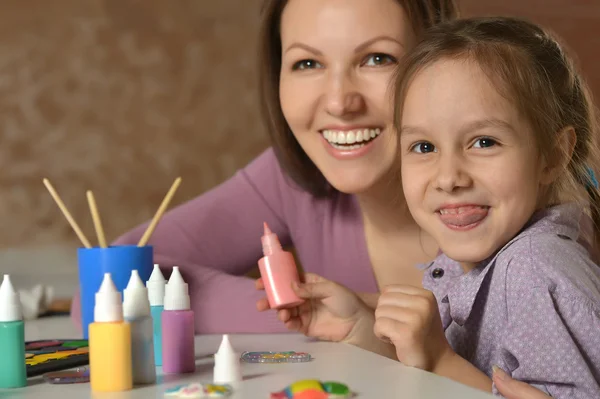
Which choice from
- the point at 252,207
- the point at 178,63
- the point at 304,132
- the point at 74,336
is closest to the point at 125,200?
the point at 178,63

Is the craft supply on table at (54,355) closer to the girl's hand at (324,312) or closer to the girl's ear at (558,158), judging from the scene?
the girl's hand at (324,312)

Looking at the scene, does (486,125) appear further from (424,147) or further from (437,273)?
(437,273)

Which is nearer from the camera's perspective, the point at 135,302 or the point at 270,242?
the point at 135,302

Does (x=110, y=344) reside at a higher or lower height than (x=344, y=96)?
lower

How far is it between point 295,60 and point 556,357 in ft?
Result: 2.31

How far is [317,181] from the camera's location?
164cm

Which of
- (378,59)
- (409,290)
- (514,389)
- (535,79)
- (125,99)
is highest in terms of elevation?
(125,99)

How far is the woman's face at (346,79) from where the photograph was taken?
4.49 ft

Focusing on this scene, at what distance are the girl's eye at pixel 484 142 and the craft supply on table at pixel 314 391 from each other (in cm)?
42

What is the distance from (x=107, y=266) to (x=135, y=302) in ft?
1.29

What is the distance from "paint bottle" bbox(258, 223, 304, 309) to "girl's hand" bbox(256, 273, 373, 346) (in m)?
0.01

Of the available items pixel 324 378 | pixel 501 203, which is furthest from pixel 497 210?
pixel 324 378

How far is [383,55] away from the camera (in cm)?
139

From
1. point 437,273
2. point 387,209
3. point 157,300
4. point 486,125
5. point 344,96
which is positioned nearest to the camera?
point 157,300
